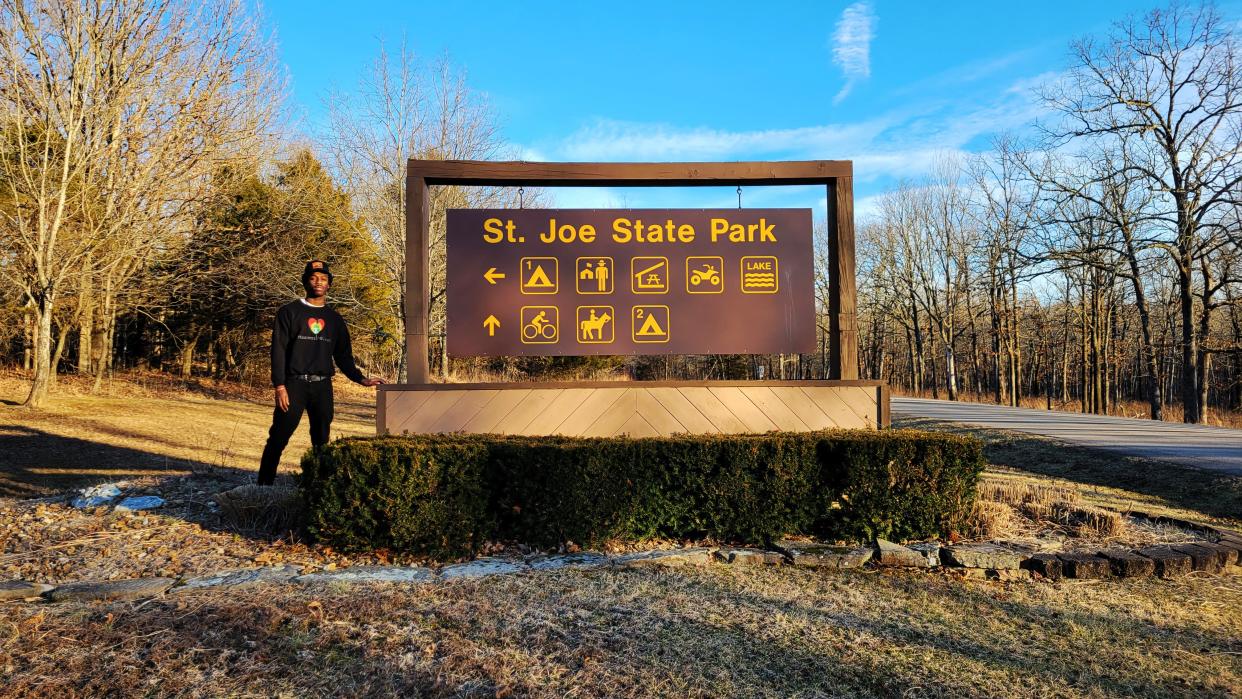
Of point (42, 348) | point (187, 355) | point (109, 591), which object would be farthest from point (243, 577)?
point (187, 355)

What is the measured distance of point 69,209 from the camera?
1463cm

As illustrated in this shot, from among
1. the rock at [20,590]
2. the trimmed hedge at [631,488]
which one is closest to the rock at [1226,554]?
the trimmed hedge at [631,488]

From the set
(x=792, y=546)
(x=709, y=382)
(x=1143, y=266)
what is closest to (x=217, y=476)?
(x=709, y=382)

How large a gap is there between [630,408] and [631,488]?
1331 mm

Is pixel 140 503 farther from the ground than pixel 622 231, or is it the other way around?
pixel 622 231

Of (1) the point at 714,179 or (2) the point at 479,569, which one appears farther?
(1) the point at 714,179

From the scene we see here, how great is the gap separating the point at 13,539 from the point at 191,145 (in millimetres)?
13393

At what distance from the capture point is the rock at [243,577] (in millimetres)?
3555

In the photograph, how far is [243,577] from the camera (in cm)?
369

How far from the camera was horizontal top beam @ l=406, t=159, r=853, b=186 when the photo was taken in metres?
5.83

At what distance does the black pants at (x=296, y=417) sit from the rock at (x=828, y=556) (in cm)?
375

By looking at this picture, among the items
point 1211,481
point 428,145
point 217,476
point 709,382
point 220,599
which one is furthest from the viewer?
point 428,145

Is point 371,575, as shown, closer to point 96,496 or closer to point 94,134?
point 96,496

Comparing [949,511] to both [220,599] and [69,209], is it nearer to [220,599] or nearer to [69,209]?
[220,599]
